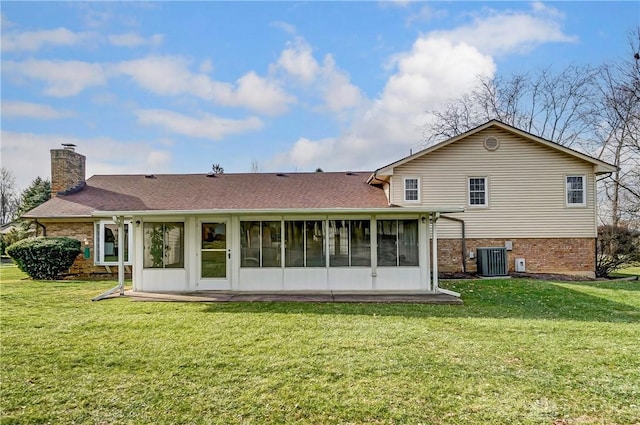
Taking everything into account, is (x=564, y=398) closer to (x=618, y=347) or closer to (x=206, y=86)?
(x=618, y=347)

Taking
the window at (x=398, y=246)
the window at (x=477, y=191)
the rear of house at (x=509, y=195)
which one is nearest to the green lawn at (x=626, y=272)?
the rear of house at (x=509, y=195)

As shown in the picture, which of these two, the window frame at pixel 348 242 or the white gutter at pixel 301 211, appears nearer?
the white gutter at pixel 301 211

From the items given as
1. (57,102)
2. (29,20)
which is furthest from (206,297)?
(57,102)

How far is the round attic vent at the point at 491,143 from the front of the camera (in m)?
14.3

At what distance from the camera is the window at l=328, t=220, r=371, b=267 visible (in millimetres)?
10008

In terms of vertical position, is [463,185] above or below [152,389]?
→ above

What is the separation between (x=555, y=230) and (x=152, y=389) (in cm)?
1431

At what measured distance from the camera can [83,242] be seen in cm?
1455

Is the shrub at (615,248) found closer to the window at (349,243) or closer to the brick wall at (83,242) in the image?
the window at (349,243)

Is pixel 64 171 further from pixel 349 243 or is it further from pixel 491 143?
pixel 491 143

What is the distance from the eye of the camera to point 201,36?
38.1 ft

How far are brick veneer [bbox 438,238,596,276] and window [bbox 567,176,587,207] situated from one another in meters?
1.40

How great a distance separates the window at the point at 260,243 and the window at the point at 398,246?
2.64 meters

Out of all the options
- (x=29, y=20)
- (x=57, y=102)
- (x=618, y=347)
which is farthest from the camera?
Answer: (x=57, y=102)
